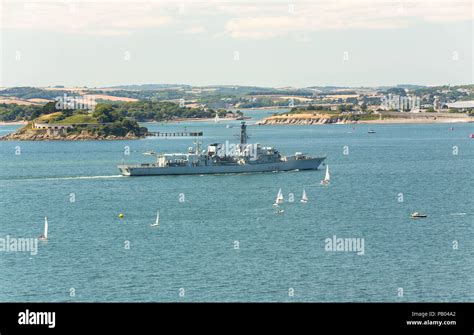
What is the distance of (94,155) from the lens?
167 m

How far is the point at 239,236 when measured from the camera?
64.2 meters

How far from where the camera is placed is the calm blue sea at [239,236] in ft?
152

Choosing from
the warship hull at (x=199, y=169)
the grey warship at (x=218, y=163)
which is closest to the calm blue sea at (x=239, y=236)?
the warship hull at (x=199, y=169)

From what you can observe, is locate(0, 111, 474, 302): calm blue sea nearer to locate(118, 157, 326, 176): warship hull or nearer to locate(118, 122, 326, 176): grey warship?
locate(118, 157, 326, 176): warship hull

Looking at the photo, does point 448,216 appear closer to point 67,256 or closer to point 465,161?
point 67,256

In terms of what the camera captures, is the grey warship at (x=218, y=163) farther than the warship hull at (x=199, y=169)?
Yes

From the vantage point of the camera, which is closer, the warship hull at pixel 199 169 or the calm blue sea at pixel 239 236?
the calm blue sea at pixel 239 236

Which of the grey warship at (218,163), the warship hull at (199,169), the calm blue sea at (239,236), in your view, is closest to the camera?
the calm blue sea at (239,236)

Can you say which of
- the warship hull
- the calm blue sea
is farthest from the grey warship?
the calm blue sea

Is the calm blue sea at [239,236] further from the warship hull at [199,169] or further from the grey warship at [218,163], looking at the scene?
the grey warship at [218,163]

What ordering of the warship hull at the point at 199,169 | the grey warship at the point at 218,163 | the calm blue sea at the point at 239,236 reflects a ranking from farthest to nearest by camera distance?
1. the grey warship at the point at 218,163
2. the warship hull at the point at 199,169
3. the calm blue sea at the point at 239,236

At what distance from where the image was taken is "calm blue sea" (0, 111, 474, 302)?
46.4 m

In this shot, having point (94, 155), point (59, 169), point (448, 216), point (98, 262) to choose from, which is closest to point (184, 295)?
point (98, 262)
